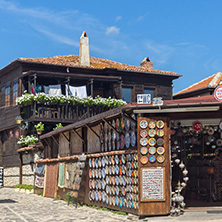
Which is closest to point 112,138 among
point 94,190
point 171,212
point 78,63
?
point 94,190

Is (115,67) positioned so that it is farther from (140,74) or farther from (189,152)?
(189,152)

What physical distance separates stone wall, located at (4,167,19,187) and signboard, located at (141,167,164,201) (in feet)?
53.8

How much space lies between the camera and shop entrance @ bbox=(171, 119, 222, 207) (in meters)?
13.8

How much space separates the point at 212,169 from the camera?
14773 millimetres

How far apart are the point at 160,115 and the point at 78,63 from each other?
16.8 metres

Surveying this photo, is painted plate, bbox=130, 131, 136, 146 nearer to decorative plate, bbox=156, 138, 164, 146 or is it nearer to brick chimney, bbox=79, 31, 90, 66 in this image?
decorative plate, bbox=156, 138, 164, 146

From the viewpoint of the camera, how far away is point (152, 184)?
11.4 metres

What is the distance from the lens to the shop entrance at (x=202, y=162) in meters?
13.8

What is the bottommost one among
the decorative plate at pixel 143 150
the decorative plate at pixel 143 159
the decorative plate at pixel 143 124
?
the decorative plate at pixel 143 159

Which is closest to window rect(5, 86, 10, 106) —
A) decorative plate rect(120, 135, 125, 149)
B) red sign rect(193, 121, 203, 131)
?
decorative plate rect(120, 135, 125, 149)

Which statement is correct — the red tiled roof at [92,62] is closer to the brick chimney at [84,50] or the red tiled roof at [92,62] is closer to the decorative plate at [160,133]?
the brick chimney at [84,50]

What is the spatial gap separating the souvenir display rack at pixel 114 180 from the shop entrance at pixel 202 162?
1800 mm

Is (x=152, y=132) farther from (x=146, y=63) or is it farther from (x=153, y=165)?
(x=146, y=63)

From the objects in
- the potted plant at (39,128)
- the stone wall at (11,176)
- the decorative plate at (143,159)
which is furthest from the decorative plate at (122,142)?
the stone wall at (11,176)
